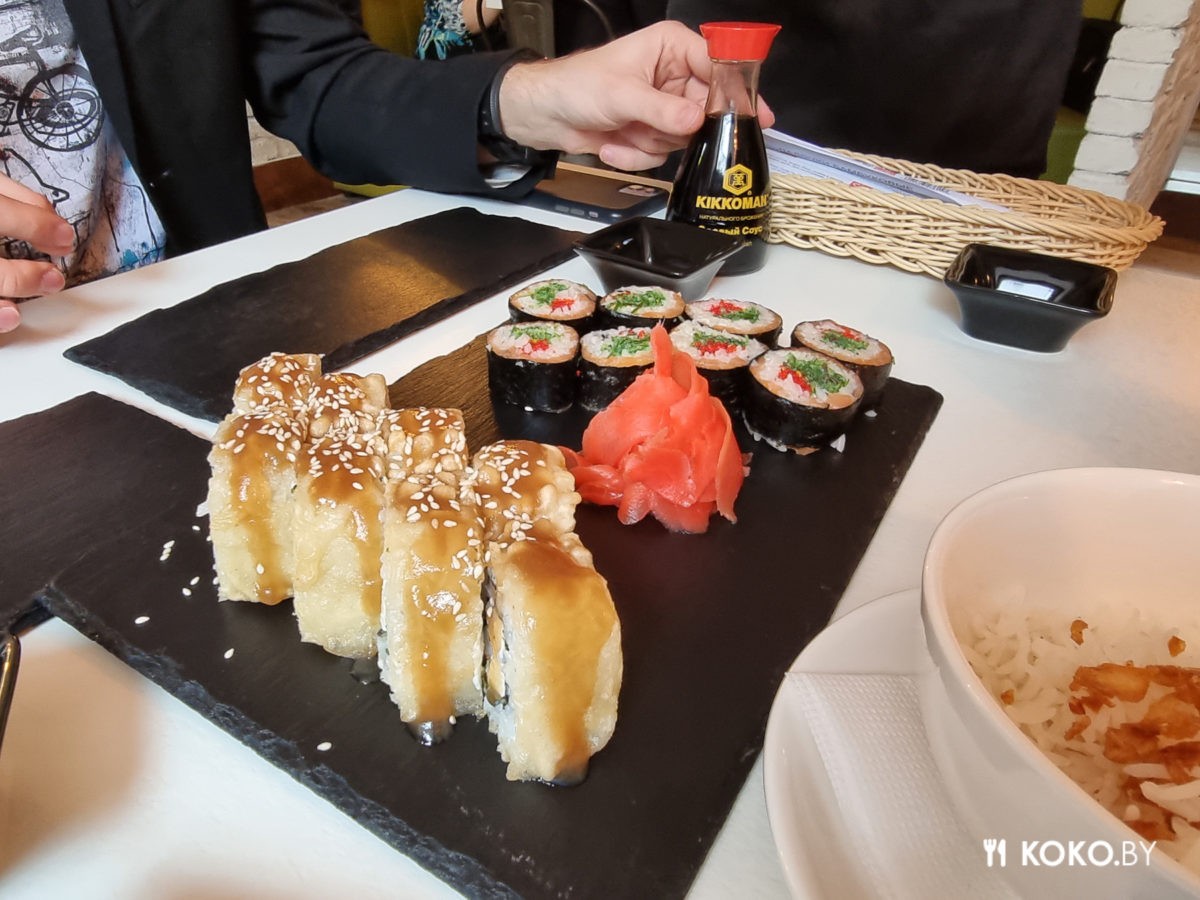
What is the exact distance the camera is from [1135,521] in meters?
0.67

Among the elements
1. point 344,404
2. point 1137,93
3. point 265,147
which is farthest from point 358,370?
point 265,147

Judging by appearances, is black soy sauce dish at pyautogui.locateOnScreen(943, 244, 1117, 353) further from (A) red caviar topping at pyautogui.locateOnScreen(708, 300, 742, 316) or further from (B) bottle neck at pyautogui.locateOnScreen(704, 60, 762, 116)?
(B) bottle neck at pyautogui.locateOnScreen(704, 60, 762, 116)

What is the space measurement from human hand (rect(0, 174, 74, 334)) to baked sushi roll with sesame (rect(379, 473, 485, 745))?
1073mm

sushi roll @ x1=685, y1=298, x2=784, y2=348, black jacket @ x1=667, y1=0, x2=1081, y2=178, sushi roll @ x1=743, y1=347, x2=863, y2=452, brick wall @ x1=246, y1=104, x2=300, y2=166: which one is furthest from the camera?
brick wall @ x1=246, y1=104, x2=300, y2=166

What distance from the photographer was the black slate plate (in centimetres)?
142

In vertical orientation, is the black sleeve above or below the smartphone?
above

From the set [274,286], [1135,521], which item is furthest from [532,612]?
[274,286]

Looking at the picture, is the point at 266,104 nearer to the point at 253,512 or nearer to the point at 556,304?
the point at 556,304

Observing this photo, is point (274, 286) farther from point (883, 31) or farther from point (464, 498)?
point (883, 31)

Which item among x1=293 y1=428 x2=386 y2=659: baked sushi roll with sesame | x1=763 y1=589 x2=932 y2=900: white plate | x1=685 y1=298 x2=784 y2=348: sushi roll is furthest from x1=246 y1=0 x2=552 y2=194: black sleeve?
x1=763 y1=589 x2=932 y2=900: white plate

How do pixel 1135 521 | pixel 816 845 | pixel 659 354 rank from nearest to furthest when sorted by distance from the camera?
pixel 816 845 < pixel 1135 521 < pixel 659 354

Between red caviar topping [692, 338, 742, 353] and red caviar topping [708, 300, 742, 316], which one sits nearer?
red caviar topping [692, 338, 742, 353]

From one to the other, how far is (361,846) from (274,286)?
1375mm

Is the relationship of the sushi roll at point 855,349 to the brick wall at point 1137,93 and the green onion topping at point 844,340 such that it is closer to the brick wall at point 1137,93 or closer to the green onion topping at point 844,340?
the green onion topping at point 844,340
